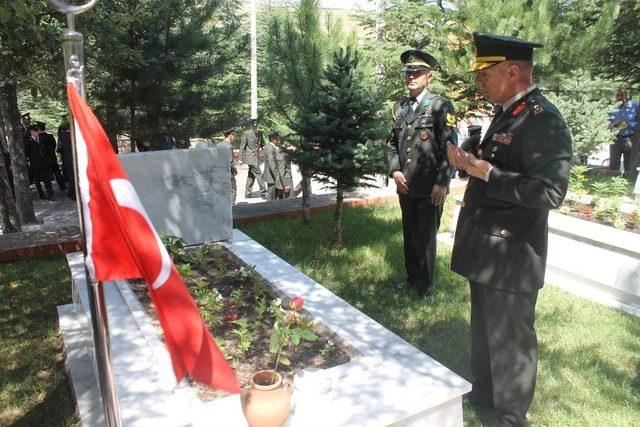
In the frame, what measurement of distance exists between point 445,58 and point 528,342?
798 centimetres

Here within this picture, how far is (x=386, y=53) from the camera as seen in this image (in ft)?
33.6

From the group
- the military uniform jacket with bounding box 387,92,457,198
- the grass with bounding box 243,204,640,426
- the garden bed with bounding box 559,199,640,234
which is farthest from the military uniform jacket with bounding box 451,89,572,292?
the garden bed with bounding box 559,199,640,234

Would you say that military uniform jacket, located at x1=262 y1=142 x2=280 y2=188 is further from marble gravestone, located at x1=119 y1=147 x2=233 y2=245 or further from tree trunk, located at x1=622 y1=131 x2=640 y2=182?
tree trunk, located at x1=622 y1=131 x2=640 y2=182

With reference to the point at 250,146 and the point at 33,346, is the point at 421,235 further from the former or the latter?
the point at 250,146

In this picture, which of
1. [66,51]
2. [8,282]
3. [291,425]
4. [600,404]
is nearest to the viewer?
[66,51]

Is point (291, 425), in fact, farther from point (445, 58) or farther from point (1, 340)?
point (445, 58)

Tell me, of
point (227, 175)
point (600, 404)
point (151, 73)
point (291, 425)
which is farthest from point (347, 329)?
point (151, 73)

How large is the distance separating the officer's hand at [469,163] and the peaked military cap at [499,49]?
0.46 meters

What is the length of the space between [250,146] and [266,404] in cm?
862

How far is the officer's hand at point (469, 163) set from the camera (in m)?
2.54

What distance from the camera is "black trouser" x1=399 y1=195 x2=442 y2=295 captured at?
454cm

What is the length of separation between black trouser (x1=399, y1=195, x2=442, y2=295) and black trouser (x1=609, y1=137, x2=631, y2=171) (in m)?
8.46

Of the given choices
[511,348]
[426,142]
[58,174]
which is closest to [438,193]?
[426,142]

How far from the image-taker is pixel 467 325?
168 inches
